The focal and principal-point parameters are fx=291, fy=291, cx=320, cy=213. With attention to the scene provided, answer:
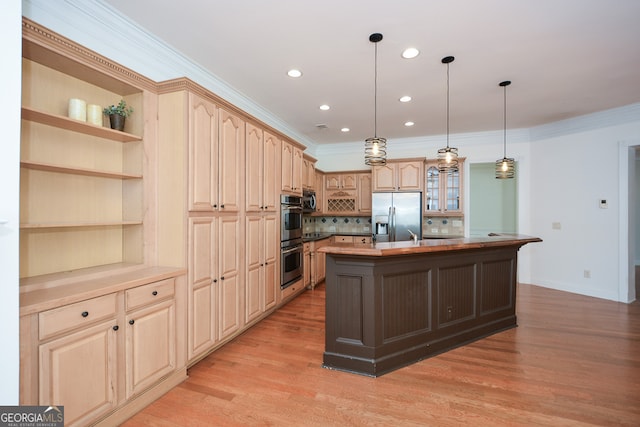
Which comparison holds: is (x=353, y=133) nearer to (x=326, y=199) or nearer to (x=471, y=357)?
(x=326, y=199)

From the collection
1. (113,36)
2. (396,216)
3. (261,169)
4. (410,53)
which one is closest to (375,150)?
(410,53)

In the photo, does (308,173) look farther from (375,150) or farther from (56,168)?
(56,168)

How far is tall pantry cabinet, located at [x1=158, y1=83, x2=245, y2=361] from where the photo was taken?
243 cm

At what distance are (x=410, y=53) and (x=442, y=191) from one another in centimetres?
344

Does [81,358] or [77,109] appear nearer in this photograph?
[81,358]

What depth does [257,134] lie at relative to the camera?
3.41 metres

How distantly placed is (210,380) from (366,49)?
3.25m

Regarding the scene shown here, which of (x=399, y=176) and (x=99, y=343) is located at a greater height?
(x=399, y=176)

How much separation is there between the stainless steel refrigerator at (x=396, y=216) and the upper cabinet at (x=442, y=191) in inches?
12.8

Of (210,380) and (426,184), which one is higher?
(426,184)

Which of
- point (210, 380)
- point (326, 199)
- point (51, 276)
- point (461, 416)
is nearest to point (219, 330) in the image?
point (210, 380)

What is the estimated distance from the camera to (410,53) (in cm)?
284

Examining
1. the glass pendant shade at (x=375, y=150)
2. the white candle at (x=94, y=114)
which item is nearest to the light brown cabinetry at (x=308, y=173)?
the glass pendant shade at (x=375, y=150)

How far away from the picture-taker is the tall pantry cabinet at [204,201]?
7.97ft
